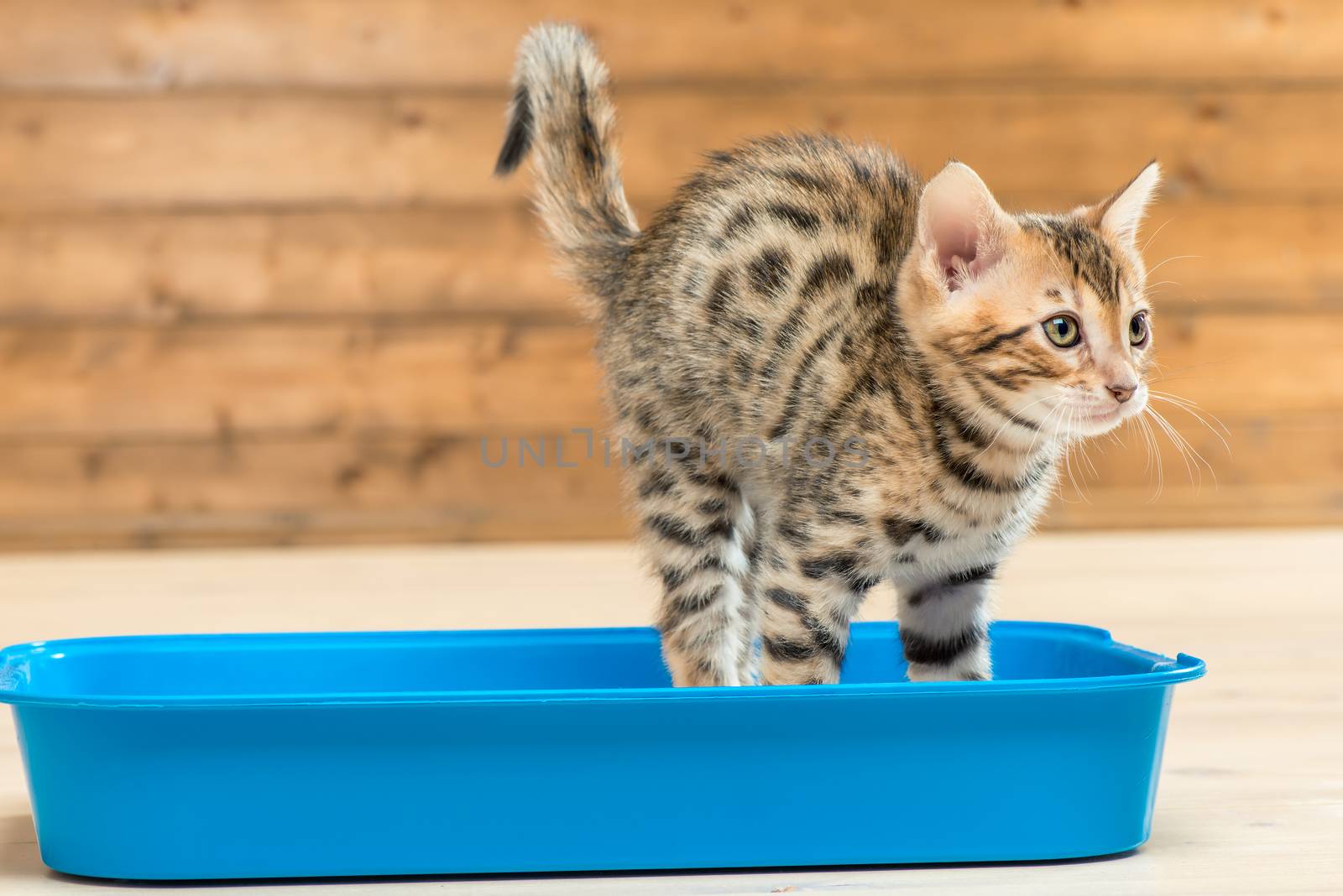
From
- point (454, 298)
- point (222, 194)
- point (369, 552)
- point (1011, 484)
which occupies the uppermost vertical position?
point (222, 194)

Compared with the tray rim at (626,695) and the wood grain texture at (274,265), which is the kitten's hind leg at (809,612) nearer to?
the tray rim at (626,695)

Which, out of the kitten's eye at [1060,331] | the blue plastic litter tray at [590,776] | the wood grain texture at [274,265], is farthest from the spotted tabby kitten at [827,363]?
the wood grain texture at [274,265]

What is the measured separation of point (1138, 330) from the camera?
3.72ft

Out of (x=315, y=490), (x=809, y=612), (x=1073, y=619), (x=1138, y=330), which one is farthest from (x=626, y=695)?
(x=315, y=490)

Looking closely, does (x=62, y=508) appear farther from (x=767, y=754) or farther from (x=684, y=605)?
(x=767, y=754)

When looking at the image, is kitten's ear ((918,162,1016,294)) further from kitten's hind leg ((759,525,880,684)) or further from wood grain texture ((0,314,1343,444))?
wood grain texture ((0,314,1343,444))

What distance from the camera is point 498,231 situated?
2.87 meters

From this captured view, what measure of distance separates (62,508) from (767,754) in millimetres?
2310

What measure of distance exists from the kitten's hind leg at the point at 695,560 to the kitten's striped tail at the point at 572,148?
24 cm

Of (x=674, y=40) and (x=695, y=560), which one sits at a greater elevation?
(x=674, y=40)

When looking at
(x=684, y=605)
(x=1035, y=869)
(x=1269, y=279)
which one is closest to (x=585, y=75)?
(x=684, y=605)

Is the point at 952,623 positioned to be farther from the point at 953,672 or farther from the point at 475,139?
the point at 475,139

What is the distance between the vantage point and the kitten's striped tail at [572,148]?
4.70 feet

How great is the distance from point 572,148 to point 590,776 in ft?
2.34
